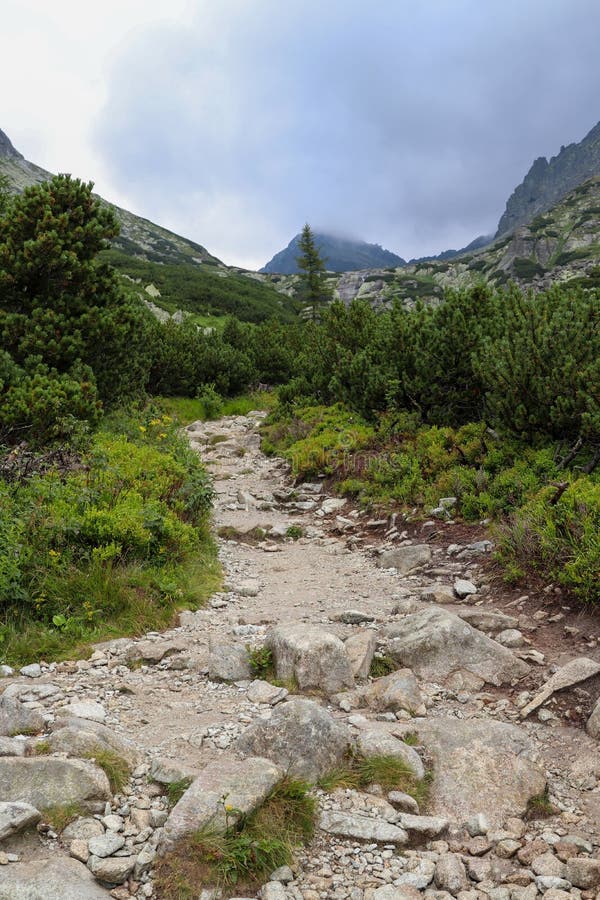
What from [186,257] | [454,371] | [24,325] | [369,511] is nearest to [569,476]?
[369,511]

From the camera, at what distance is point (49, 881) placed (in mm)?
2492

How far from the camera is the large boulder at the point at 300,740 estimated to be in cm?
363

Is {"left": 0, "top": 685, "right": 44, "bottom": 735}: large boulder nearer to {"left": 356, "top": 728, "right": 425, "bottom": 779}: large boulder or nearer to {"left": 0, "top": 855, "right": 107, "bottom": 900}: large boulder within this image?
{"left": 0, "top": 855, "right": 107, "bottom": 900}: large boulder

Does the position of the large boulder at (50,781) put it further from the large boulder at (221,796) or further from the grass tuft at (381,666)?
the grass tuft at (381,666)

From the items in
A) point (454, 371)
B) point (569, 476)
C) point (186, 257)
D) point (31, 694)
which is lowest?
point (31, 694)

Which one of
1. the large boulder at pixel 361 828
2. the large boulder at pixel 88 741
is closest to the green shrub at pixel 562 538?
the large boulder at pixel 361 828

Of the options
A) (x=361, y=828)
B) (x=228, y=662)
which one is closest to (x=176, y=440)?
(x=228, y=662)

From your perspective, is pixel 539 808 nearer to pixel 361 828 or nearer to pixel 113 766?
pixel 361 828

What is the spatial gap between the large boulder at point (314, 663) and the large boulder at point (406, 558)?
345cm

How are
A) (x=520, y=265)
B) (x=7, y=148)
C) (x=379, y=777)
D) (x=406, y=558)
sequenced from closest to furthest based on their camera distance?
(x=379, y=777) < (x=406, y=558) < (x=520, y=265) < (x=7, y=148)

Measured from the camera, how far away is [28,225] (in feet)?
41.4

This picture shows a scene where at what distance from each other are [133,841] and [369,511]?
28.3 ft

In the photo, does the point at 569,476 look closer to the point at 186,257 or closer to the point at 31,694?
the point at 31,694

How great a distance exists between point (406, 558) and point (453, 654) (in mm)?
3360
